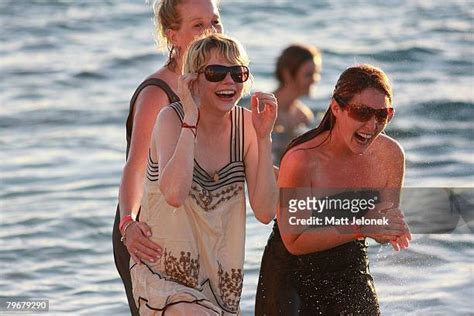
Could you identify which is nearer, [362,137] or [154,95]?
[362,137]

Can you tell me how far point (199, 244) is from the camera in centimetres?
489

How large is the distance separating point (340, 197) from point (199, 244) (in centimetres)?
78

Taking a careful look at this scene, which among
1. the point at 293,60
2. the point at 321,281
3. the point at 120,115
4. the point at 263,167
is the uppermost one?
the point at 263,167

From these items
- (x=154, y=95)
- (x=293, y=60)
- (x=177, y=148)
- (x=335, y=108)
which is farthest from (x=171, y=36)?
(x=293, y=60)

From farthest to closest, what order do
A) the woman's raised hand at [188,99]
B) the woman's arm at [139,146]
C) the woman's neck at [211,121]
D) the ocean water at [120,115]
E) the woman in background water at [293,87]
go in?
the woman in background water at [293,87], the ocean water at [120,115], the woman's arm at [139,146], the woman's neck at [211,121], the woman's raised hand at [188,99]

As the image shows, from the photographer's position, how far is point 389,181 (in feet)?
17.9

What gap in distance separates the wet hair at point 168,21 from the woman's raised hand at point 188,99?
25.9 inches

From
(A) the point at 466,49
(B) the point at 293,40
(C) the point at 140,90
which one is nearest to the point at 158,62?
(B) the point at 293,40

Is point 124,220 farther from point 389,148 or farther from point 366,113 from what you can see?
point 389,148

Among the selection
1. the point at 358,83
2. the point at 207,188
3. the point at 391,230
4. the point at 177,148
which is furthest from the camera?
the point at 358,83

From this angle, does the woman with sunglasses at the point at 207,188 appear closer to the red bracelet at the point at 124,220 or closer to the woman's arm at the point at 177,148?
the woman's arm at the point at 177,148

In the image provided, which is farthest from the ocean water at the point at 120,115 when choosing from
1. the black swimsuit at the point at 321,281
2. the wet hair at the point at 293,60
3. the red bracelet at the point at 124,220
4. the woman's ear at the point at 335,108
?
the red bracelet at the point at 124,220

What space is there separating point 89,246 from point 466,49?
753 centimetres

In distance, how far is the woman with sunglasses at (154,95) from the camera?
541 centimetres
